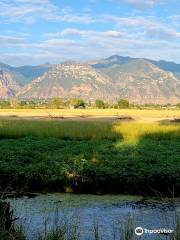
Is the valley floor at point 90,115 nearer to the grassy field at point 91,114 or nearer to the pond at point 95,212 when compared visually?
the grassy field at point 91,114

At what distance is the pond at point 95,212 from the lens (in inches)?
372

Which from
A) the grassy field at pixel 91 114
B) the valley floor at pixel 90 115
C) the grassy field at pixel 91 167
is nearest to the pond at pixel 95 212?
the grassy field at pixel 91 167

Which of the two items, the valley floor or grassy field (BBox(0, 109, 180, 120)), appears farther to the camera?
grassy field (BBox(0, 109, 180, 120))

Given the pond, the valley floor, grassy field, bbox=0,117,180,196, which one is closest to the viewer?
the pond

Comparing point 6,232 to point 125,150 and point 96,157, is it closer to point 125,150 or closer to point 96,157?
point 96,157

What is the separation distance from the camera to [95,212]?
37.4 ft

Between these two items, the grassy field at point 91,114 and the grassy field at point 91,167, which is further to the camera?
the grassy field at point 91,114

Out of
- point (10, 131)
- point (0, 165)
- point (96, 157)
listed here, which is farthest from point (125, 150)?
point (10, 131)

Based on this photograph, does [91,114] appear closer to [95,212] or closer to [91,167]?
[91,167]

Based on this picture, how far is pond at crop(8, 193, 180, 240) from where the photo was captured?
9.45 meters

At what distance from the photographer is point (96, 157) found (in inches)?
753

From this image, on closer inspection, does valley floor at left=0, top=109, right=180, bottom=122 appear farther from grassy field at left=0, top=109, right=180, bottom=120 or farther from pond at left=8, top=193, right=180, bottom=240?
pond at left=8, top=193, right=180, bottom=240

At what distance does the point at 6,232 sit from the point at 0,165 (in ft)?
32.6

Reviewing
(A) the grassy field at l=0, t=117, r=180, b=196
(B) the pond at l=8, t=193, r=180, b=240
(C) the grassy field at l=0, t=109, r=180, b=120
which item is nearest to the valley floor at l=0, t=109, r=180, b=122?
(C) the grassy field at l=0, t=109, r=180, b=120
